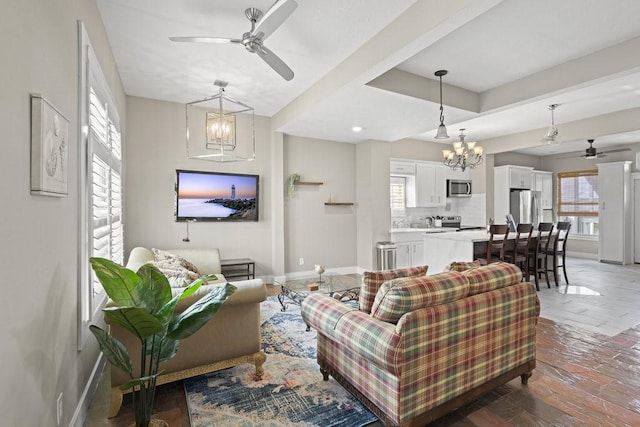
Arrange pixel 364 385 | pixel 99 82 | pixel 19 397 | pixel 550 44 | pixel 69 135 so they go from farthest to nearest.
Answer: pixel 550 44 < pixel 99 82 < pixel 364 385 < pixel 69 135 < pixel 19 397

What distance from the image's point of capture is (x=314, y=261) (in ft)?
19.6

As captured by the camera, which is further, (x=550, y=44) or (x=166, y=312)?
(x=550, y=44)

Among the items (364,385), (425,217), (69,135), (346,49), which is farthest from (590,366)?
(425,217)

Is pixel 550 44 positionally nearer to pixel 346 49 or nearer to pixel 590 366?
pixel 346 49

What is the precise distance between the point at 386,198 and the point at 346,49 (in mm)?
3437

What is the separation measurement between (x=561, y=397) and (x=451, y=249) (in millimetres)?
2680

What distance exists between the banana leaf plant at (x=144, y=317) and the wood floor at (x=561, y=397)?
618 millimetres

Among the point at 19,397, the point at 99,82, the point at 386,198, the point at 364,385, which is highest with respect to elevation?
Result: the point at 99,82

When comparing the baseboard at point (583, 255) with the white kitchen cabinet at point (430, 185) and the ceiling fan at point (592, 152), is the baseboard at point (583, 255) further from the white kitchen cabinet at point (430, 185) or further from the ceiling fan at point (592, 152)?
the white kitchen cabinet at point (430, 185)

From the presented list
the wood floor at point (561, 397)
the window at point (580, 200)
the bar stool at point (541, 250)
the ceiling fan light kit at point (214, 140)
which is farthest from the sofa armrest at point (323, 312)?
the window at point (580, 200)

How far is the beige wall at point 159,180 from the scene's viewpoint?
14.5ft

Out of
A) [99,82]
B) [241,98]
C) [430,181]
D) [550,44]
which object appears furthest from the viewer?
[430,181]

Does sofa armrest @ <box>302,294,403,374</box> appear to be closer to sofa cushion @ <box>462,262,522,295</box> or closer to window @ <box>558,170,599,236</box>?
sofa cushion @ <box>462,262,522,295</box>

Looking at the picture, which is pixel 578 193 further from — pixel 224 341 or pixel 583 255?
pixel 224 341
